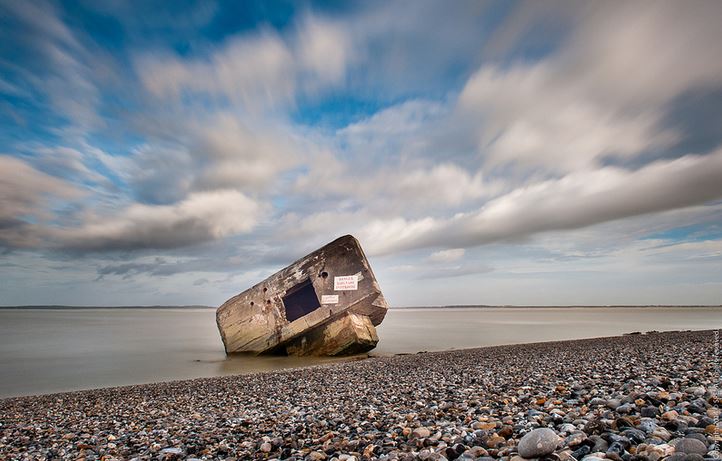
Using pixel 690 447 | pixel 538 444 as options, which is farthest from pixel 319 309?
pixel 690 447

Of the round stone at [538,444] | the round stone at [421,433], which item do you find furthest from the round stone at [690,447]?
the round stone at [421,433]

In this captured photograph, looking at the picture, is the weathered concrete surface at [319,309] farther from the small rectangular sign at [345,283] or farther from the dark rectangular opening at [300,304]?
the dark rectangular opening at [300,304]

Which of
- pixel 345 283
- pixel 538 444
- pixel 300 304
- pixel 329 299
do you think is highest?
pixel 345 283

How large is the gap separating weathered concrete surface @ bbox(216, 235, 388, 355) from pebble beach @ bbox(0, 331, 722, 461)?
5323mm

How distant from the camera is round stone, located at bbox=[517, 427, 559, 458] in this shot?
2.57 meters

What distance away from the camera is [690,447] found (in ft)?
7.73

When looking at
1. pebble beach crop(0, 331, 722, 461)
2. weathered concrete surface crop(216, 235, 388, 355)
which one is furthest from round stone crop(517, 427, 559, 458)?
weathered concrete surface crop(216, 235, 388, 355)

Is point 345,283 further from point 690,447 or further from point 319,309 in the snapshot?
point 690,447

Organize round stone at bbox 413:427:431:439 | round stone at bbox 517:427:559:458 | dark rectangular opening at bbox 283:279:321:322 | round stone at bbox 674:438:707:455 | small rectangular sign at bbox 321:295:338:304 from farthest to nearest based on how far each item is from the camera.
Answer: dark rectangular opening at bbox 283:279:321:322, small rectangular sign at bbox 321:295:338:304, round stone at bbox 413:427:431:439, round stone at bbox 517:427:559:458, round stone at bbox 674:438:707:455

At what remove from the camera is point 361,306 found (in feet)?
47.0

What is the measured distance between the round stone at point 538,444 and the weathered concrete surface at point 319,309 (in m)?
11.5

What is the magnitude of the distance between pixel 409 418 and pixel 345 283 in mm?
9812

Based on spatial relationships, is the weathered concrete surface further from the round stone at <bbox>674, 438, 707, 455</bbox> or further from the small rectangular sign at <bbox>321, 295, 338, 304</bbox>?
the round stone at <bbox>674, 438, 707, 455</bbox>

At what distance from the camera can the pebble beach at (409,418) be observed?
9.30 ft
